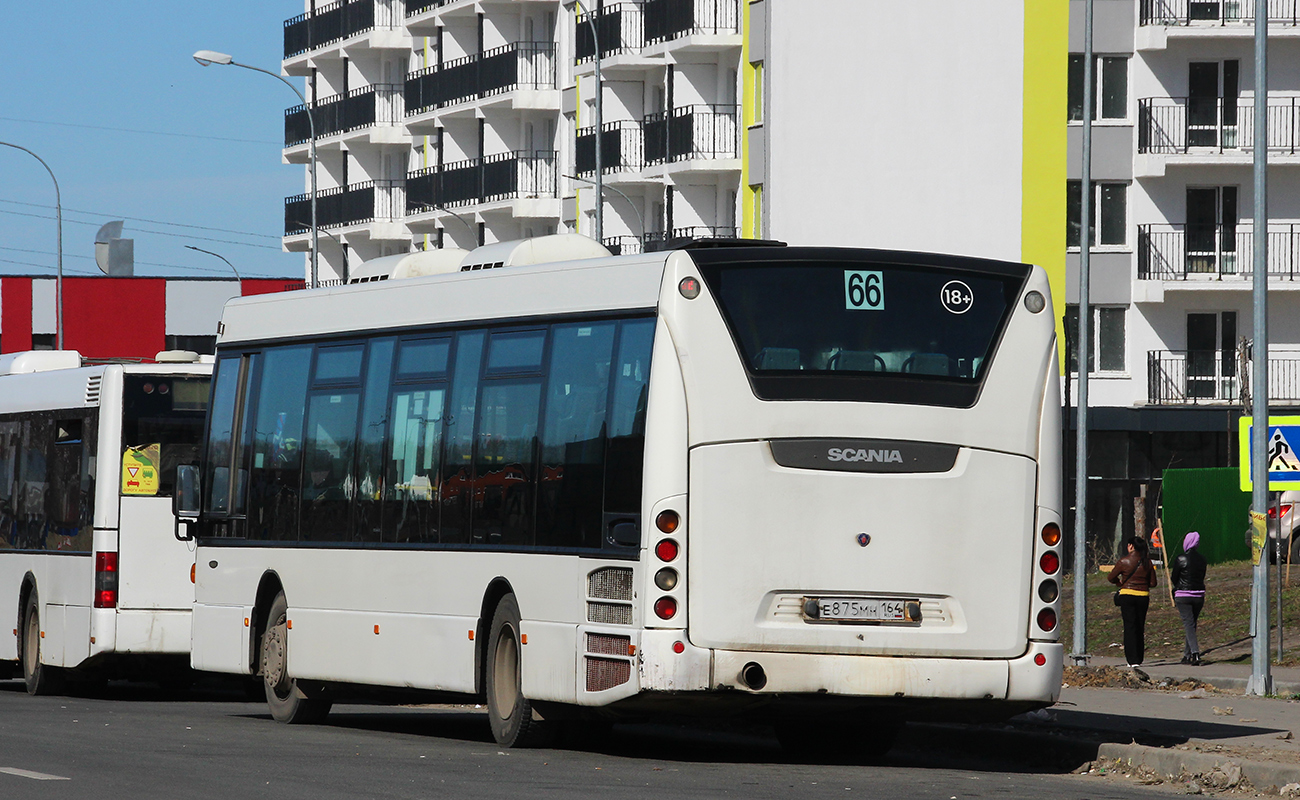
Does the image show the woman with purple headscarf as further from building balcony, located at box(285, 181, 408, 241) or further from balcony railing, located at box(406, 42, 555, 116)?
building balcony, located at box(285, 181, 408, 241)

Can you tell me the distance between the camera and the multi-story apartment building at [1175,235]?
53.8 meters

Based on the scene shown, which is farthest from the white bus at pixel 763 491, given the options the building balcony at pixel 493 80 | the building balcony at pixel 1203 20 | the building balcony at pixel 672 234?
the building balcony at pixel 493 80

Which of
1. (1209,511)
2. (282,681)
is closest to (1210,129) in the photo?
(1209,511)

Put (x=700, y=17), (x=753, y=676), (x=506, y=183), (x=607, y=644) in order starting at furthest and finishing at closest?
(x=506, y=183) → (x=700, y=17) → (x=607, y=644) → (x=753, y=676)

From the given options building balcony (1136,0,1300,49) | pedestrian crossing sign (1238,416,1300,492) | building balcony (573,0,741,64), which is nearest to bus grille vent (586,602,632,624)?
pedestrian crossing sign (1238,416,1300,492)

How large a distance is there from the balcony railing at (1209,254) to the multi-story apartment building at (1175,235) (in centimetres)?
3

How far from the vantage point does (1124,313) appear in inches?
2152

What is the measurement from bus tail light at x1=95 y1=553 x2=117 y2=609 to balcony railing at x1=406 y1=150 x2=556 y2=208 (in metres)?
49.2

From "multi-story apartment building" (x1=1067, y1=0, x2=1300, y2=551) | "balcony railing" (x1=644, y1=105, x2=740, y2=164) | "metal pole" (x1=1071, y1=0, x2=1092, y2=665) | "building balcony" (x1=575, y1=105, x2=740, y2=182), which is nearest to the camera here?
"metal pole" (x1=1071, y1=0, x2=1092, y2=665)

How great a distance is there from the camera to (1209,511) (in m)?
49.6

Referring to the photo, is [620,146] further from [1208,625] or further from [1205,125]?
[1208,625]

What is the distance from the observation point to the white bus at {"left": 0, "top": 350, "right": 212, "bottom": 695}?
21156mm

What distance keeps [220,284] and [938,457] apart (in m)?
77.1

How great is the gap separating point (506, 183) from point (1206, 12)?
2426 centimetres
